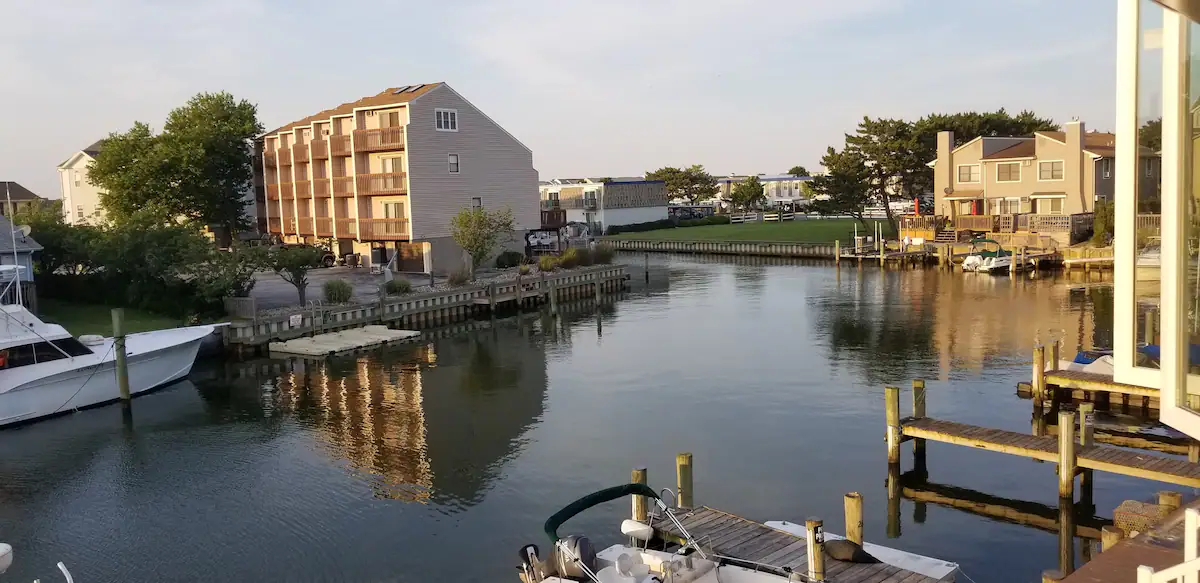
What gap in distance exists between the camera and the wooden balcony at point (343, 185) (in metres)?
66.6

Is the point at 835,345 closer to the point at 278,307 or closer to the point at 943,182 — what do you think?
the point at 278,307

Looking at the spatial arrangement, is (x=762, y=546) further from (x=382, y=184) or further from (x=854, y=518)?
(x=382, y=184)

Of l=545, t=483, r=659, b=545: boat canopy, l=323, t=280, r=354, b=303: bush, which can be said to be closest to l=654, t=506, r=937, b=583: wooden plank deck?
l=545, t=483, r=659, b=545: boat canopy

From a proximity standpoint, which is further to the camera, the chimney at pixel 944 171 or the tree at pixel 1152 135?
the chimney at pixel 944 171

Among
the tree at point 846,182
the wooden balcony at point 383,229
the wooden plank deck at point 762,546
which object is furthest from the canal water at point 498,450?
the tree at point 846,182

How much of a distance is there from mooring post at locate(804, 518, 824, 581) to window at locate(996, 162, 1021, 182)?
A: 6949cm

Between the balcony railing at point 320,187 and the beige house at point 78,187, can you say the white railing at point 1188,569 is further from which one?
the beige house at point 78,187

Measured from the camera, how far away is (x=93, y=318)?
148ft

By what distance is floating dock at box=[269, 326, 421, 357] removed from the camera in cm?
4338

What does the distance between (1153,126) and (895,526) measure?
15.4m

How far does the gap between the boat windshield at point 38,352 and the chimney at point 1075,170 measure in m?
68.1

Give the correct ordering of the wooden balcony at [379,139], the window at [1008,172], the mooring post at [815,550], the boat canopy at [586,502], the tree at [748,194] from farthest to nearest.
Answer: the tree at [748,194], the window at [1008,172], the wooden balcony at [379,139], the boat canopy at [586,502], the mooring post at [815,550]

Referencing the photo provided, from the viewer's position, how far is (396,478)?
82.4 feet

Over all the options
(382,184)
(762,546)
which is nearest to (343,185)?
(382,184)
